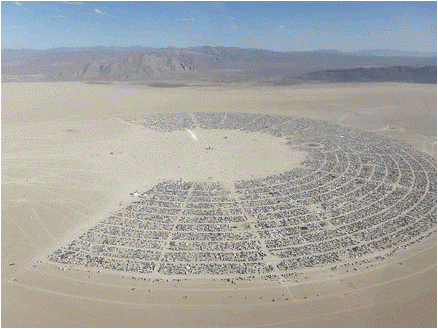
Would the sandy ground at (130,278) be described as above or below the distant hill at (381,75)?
below

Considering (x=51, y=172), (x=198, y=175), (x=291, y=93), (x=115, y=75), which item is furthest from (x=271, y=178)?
(x=115, y=75)

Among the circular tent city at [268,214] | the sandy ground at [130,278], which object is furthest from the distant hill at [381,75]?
the circular tent city at [268,214]

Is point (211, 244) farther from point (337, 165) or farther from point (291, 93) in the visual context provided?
point (291, 93)

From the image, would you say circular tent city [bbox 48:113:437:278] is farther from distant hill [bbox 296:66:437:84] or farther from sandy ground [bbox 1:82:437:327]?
distant hill [bbox 296:66:437:84]

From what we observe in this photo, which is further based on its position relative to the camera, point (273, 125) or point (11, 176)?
point (273, 125)

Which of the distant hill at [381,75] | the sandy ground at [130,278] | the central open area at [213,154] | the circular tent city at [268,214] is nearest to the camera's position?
the sandy ground at [130,278]

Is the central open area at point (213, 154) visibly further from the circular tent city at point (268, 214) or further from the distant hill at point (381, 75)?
the distant hill at point (381, 75)

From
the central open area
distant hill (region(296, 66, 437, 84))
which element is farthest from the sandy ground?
distant hill (region(296, 66, 437, 84))

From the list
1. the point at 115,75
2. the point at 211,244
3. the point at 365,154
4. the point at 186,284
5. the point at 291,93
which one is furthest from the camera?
the point at 115,75
